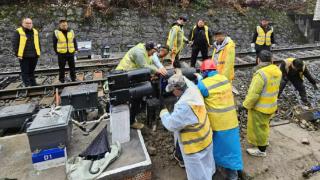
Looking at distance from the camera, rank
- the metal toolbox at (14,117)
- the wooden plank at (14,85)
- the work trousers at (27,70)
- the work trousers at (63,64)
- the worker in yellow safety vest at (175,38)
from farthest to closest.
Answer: the worker in yellow safety vest at (175,38) < the work trousers at (63,64) < the wooden plank at (14,85) < the work trousers at (27,70) < the metal toolbox at (14,117)

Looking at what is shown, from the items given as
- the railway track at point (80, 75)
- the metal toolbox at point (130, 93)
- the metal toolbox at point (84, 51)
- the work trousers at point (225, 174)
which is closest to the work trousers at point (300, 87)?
the railway track at point (80, 75)

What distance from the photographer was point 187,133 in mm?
3307

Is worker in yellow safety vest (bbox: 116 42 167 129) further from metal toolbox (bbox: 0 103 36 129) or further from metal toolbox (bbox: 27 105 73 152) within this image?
metal toolbox (bbox: 0 103 36 129)

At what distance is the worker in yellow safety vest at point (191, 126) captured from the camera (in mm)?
3172

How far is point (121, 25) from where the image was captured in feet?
41.4

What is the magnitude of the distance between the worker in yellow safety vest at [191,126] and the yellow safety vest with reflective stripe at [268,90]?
4.41 ft

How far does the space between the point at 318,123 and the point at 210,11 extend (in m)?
9.99

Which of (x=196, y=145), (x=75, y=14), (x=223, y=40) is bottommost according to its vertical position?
(x=196, y=145)

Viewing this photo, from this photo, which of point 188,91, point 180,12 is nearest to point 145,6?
point 180,12

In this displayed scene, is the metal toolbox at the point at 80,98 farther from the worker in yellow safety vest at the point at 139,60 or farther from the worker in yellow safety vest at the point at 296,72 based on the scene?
the worker in yellow safety vest at the point at 296,72

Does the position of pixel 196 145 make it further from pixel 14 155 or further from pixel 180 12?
pixel 180 12

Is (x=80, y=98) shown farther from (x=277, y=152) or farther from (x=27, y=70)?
(x=277, y=152)

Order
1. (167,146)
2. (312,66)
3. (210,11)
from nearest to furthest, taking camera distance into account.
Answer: (167,146) → (312,66) → (210,11)

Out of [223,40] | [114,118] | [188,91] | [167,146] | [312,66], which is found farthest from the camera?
[312,66]
